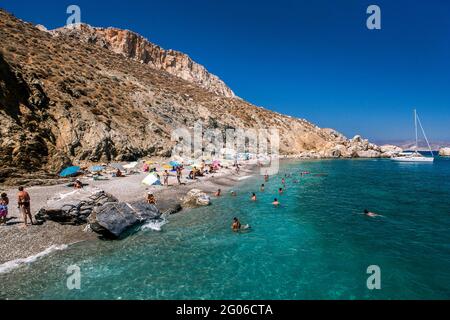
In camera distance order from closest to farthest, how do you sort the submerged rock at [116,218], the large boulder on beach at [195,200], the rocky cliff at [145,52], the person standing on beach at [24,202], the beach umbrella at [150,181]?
1. the person standing on beach at [24,202]
2. the submerged rock at [116,218]
3. the large boulder on beach at [195,200]
4. the beach umbrella at [150,181]
5. the rocky cliff at [145,52]

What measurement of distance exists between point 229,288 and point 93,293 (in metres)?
5.43

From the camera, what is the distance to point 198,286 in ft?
36.3

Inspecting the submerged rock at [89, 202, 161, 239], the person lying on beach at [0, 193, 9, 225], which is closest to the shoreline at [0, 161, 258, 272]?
the person lying on beach at [0, 193, 9, 225]

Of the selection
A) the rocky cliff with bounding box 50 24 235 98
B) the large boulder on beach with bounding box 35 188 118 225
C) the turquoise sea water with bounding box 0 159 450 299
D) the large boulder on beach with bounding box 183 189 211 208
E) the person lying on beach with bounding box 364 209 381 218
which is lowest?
the turquoise sea water with bounding box 0 159 450 299

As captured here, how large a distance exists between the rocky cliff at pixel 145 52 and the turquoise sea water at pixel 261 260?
328ft

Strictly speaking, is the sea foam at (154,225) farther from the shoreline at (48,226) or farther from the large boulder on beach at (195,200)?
the large boulder on beach at (195,200)

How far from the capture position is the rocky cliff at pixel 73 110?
85.8 feet

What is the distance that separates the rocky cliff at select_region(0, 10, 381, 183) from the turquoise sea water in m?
15.5

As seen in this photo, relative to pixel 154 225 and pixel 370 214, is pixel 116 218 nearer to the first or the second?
pixel 154 225

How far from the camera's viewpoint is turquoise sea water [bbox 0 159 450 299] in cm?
1065

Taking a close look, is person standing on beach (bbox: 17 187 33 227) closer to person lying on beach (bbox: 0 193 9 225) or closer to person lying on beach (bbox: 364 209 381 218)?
person lying on beach (bbox: 0 193 9 225)

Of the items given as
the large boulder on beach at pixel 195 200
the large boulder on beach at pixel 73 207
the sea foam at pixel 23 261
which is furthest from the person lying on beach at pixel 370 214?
the sea foam at pixel 23 261
